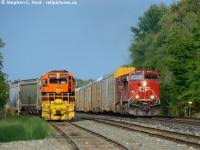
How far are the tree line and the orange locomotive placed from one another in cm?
1293

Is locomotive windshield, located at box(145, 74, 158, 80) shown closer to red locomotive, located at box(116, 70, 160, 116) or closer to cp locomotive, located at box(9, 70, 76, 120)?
red locomotive, located at box(116, 70, 160, 116)

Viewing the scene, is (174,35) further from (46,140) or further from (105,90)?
(46,140)

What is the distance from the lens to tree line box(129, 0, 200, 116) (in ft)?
137

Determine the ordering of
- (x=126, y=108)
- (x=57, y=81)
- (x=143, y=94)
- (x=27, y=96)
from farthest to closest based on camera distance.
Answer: (x=27, y=96)
(x=143, y=94)
(x=126, y=108)
(x=57, y=81)

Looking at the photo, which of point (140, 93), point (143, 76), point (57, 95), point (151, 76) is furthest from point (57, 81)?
point (151, 76)

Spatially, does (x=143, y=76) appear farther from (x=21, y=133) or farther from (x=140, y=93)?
(x=21, y=133)

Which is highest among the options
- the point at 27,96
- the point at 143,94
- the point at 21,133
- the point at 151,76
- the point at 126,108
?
the point at 151,76

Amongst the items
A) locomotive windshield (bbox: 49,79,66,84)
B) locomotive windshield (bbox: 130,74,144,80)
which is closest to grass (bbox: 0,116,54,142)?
locomotive windshield (bbox: 49,79,66,84)

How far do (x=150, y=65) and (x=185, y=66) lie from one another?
29.3ft

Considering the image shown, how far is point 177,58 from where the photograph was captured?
45.5 metres

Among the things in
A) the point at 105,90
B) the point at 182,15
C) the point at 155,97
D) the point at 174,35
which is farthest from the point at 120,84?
the point at 182,15

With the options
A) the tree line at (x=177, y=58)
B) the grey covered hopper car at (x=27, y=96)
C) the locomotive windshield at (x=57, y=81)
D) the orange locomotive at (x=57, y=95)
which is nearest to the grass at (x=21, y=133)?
the orange locomotive at (x=57, y=95)

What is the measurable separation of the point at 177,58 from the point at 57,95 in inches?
766

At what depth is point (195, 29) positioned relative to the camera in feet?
136
